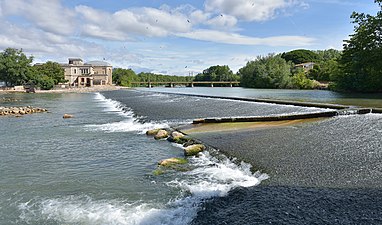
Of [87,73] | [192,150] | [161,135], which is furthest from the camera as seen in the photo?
[87,73]

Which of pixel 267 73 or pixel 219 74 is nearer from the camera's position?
pixel 267 73

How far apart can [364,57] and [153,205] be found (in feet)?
138

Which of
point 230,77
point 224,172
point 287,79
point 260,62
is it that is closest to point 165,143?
point 224,172

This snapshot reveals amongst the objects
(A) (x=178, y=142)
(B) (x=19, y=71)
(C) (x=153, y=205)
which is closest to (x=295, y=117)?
(A) (x=178, y=142)

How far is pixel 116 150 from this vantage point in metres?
12.5

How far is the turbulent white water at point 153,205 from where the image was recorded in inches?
249

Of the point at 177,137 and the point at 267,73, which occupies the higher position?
the point at 267,73

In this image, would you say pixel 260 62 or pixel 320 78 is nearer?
pixel 320 78

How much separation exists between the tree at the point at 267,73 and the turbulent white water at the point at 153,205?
69405mm

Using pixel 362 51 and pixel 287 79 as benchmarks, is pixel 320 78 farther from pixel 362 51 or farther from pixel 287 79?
pixel 362 51

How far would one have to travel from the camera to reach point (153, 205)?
22.7 feet

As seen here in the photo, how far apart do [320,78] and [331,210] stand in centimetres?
7805

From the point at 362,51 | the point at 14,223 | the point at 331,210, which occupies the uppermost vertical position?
the point at 362,51

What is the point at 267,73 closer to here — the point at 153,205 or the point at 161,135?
the point at 161,135
